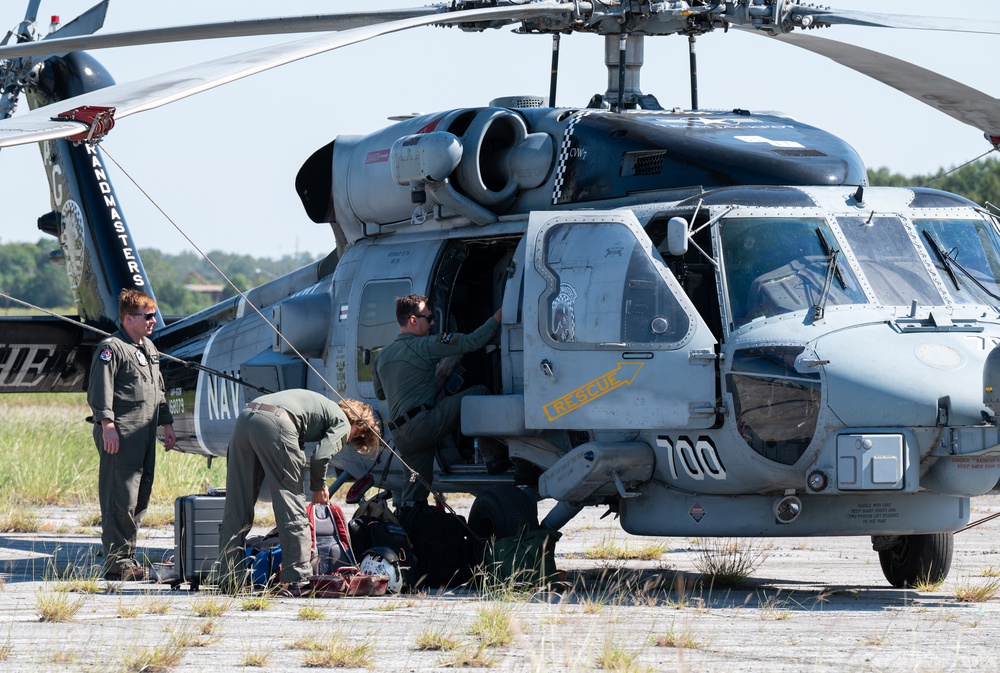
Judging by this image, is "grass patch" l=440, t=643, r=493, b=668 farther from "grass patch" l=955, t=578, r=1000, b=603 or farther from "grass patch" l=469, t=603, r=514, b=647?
"grass patch" l=955, t=578, r=1000, b=603

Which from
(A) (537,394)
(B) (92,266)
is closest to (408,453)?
(A) (537,394)

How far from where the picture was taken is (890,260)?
913 centimetres

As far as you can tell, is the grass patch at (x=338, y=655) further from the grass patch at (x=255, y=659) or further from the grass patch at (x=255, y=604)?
the grass patch at (x=255, y=604)

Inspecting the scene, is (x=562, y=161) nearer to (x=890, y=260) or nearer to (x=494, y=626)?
(x=890, y=260)

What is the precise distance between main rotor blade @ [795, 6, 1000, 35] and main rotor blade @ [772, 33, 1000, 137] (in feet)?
0.67

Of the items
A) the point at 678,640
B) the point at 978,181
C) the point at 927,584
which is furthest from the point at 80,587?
the point at 978,181

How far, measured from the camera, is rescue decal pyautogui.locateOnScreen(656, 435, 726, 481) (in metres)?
8.85

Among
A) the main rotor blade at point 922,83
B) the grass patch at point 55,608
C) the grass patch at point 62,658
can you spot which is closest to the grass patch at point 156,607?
the grass patch at point 55,608

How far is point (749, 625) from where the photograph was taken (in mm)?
7816

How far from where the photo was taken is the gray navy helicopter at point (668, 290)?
841 centimetres

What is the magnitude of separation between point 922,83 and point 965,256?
118cm

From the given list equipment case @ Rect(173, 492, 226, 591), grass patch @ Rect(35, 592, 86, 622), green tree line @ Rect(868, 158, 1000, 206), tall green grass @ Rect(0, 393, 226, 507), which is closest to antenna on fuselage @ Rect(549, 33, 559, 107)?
equipment case @ Rect(173, 492, 226, 591)

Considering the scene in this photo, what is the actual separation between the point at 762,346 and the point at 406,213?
10.9ft

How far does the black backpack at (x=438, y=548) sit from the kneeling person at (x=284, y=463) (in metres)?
0.69
